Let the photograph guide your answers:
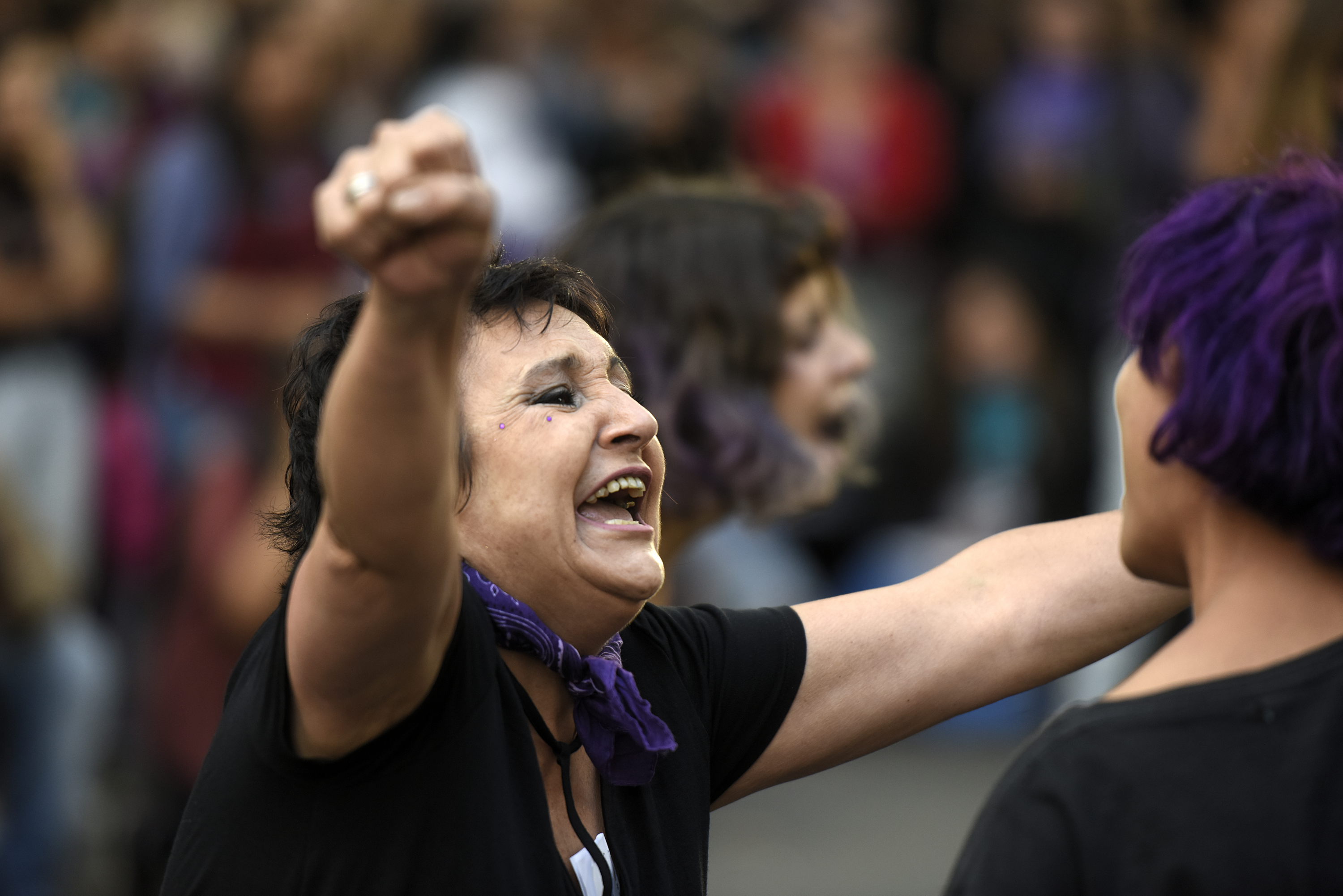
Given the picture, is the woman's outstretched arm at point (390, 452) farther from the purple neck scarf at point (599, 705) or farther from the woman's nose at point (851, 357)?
the woman's nose at point (851, 357)

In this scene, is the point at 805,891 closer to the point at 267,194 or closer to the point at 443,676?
the point at 267,194

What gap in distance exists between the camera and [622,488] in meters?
2.13

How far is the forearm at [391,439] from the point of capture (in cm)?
146

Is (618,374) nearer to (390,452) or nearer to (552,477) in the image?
(552,477)

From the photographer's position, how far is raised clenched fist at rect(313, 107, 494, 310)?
1393 mm

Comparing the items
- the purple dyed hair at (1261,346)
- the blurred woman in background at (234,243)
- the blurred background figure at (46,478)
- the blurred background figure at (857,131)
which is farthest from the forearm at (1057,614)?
the blurred background figure at (857,131)

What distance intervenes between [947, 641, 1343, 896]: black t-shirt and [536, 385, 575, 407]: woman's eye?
82cm

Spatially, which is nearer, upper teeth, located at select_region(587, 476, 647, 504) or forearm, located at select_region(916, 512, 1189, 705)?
upper teeth, located at select_region(587, 476, 647, 504)

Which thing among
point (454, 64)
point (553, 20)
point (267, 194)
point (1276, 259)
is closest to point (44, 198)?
point (267, 194)

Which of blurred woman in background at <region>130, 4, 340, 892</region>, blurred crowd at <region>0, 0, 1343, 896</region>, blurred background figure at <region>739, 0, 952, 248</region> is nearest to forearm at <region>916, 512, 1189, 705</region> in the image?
blurred crowd at <region>0, 0, 1343, 896</region>

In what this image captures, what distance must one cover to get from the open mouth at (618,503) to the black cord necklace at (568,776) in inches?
10.0

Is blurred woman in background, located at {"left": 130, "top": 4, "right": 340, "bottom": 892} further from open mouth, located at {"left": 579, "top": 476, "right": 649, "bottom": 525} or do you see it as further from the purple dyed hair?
the purple dyed hair

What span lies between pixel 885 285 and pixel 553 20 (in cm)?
199

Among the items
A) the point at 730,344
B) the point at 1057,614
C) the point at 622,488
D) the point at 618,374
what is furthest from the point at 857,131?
the point at 622,488
